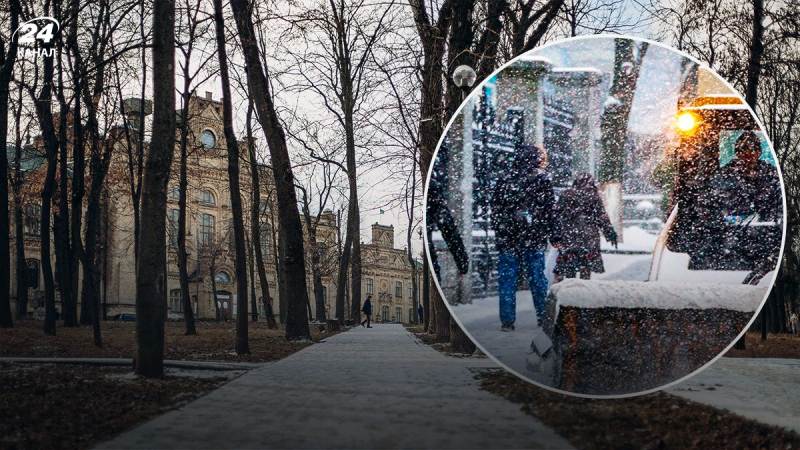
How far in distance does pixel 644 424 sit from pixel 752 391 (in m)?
3.96

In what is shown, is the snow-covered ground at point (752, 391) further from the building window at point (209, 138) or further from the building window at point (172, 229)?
the building window at point (209, 138)

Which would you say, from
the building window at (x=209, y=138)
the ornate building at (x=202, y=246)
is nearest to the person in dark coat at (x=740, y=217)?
the ornate building at (x=202, y=246)

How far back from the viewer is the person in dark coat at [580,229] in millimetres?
4934

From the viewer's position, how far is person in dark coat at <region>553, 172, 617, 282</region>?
4934mm

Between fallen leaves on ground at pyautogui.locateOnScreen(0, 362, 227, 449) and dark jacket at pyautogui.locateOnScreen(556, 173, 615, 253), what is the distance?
12.1 feet

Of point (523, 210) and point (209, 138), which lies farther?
point (209, 138)

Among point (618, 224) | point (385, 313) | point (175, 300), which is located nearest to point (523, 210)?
point (618, 224)

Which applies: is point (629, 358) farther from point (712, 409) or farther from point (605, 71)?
point (712, 409)

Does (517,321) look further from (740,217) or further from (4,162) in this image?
(4,162)

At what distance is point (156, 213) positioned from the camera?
10.0 metres

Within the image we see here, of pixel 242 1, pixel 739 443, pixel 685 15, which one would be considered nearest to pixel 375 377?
pixel 739 443

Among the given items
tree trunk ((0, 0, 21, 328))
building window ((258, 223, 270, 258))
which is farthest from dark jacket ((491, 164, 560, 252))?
building window ((258, 223, 270, 258))

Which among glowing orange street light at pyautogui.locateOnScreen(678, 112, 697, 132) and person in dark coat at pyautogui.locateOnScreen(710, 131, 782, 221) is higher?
glowing orange street light at pyautogui.locateOnScreen(678, 112, 697, 132)

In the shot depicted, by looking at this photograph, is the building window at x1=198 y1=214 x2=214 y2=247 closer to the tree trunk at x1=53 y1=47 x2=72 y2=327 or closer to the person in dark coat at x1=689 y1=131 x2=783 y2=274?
the tree trunk at x1=53 y1=47 x2=72 y2=327
